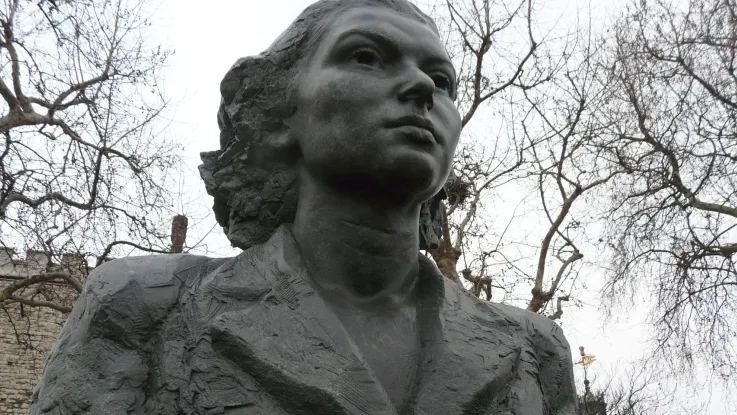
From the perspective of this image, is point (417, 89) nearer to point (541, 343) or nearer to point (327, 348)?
point (327, 348)

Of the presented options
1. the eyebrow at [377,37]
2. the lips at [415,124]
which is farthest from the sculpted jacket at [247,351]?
the eyebrow at [377,37]

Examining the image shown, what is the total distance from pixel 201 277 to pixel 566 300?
33.2 feet

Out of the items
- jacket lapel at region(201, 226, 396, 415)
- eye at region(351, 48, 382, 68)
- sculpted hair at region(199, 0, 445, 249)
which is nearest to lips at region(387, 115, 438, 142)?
eye at region(351, 48, 382, 68)

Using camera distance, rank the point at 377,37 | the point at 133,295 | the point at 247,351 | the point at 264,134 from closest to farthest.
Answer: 1. the point at 247,351
2. the point at 133,295
3. the point at 377,37
4. the point at 264,134

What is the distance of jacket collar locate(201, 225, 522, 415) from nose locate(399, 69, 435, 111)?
21.8 inches

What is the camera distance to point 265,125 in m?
2.36

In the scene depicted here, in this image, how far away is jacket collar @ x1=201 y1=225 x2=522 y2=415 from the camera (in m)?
1.82

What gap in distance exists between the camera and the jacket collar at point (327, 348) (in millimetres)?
1820

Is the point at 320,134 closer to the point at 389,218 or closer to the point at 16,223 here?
the point at 389,218

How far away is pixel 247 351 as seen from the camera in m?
1.86

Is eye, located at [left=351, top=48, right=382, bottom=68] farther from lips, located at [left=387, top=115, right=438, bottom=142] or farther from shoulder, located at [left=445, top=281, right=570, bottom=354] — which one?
shoulder, located at [left=445, top=281, right=570, bottom=354]

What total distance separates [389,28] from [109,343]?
120cm

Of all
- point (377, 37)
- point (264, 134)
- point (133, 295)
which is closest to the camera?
point (133, 295)

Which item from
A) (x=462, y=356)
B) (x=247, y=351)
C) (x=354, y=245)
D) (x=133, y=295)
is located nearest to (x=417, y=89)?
(x=354, y=245)
